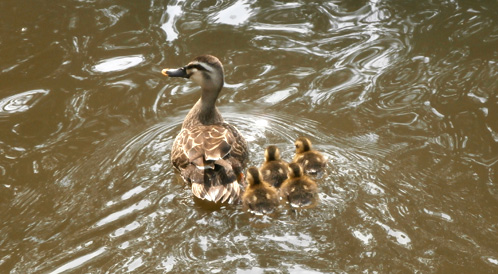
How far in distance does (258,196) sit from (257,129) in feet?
4.04

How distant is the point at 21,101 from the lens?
613 cm

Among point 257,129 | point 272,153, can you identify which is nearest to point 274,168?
point 272,153

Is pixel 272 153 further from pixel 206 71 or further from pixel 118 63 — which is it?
pixel 118 63

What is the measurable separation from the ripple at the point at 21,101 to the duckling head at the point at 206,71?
1298 millimetres

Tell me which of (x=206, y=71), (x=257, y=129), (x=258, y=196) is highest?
(x=206, y=71)

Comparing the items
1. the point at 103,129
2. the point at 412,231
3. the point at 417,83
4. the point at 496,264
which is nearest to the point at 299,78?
the point at 417,83

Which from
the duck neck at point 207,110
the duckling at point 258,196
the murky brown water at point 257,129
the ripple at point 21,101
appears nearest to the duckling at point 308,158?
the murky brown water at point 257,129

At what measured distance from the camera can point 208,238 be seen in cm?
434

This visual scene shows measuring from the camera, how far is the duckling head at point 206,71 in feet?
18.4

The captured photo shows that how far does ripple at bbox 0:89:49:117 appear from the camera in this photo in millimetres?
6023

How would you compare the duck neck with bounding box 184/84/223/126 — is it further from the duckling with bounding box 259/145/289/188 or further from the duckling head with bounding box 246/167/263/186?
the duckling head with bounding box 246/167/263/186

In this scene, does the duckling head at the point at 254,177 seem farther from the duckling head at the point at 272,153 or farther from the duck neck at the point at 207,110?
the duck neck at the point at 207,110

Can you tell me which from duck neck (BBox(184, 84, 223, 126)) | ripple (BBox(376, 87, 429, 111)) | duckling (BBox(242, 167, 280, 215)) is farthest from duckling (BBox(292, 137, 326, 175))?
ripple (BBox(376, 87, 429, 111))

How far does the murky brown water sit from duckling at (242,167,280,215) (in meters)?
0.08
